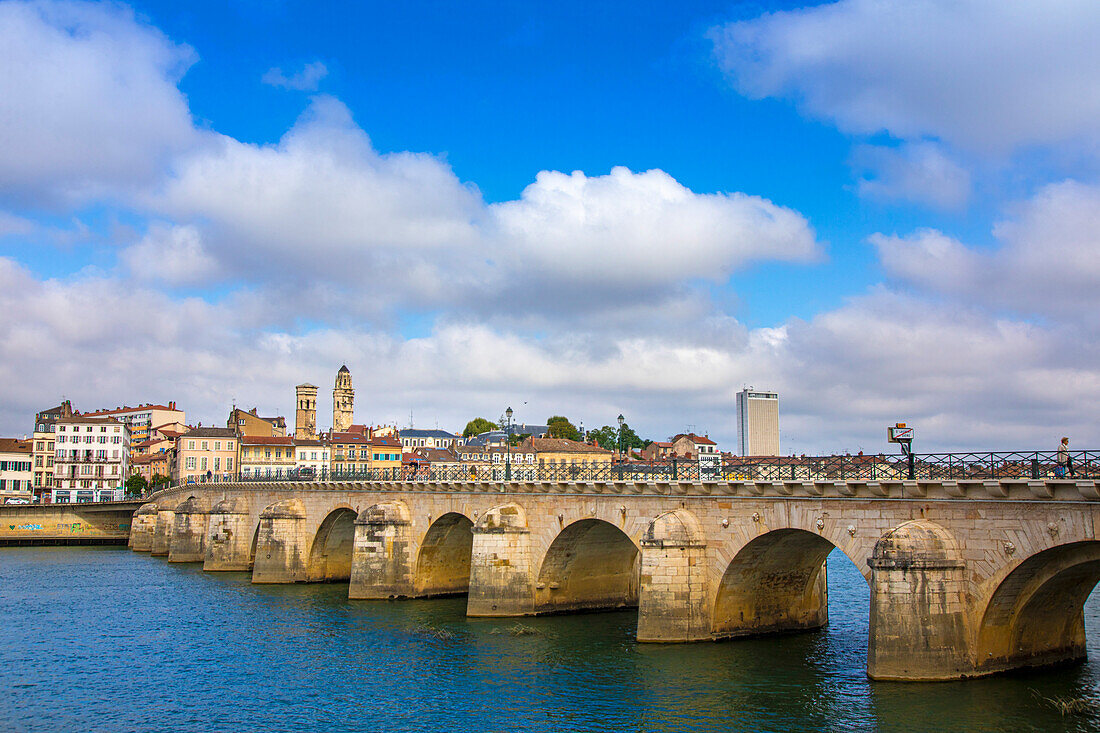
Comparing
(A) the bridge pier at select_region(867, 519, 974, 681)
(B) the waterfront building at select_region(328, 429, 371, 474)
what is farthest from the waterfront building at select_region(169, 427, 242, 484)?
(A) the bridge pier at select_region(867, 519, 974, 681)

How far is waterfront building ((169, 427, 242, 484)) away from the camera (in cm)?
12888

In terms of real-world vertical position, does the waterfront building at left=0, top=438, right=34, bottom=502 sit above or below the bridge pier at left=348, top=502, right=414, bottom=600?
above

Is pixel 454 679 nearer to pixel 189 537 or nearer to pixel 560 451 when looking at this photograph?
pixel 189 537

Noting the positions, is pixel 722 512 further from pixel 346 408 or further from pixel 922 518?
pixel 346 408

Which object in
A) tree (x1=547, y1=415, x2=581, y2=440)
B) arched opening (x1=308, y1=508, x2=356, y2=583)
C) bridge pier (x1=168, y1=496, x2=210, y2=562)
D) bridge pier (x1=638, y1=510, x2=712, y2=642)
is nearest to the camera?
bridge pier (x1=638, y1=510, x2=712, y2=642)

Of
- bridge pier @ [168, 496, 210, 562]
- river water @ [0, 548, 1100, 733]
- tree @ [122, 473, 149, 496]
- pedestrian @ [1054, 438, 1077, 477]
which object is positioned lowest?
river water @ [0, 548, 1100, 733]

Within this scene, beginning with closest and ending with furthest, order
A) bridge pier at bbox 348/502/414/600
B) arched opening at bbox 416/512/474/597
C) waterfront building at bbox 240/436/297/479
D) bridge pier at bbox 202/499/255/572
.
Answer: bridge pier at bbox 348/502/414/600
arched opening at bbox 416/512/474/597
bridge pier at bbox 202/499/255/572
waterfront building at bbox 240/436/297/479

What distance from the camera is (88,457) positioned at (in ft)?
458

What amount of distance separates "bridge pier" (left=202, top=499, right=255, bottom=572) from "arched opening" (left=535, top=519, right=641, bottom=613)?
38.8 m

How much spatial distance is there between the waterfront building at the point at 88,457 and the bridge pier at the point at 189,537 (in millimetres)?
A: 58460

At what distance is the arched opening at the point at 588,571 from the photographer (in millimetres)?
46781

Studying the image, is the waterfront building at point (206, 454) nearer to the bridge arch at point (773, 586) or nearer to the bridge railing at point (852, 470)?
the bridge railing at point (852, 470)

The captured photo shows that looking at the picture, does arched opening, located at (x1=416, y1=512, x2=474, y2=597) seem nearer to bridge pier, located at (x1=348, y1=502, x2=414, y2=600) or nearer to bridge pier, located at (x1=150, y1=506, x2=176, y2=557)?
bridge pier, located at (x1=348, y1=502, x2=414, y2=600)

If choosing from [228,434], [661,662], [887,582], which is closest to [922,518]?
[887,582]
